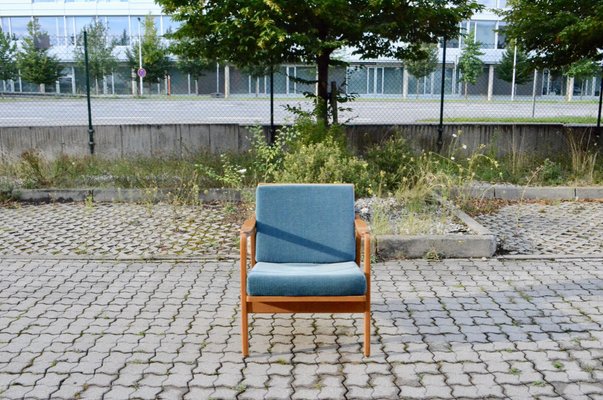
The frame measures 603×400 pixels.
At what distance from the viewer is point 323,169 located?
7949mm

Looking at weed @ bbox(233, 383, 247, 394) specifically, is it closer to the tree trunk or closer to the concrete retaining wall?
A: the tree trunk

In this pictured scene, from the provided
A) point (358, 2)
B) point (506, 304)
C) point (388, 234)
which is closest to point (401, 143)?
point (358, 2)

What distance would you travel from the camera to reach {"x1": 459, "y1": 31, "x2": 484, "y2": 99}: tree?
1273 inches

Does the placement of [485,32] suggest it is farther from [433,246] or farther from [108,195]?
[433,246]

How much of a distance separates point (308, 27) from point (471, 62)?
88.3 ft

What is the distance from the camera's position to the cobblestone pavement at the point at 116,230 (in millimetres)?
6961

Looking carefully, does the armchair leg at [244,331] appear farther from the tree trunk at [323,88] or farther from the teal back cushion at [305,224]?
the tree trunk at [323,88]

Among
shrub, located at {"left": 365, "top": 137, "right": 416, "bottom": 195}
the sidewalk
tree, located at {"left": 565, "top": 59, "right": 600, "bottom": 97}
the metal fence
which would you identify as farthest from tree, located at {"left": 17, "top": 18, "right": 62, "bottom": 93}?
the sidewalk

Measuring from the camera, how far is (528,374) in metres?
3.98

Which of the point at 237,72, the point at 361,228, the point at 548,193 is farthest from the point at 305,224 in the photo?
the point at 237,72

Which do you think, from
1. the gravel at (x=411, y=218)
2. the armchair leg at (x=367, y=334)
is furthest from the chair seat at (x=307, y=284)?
the gravel at (x=411, y=218)

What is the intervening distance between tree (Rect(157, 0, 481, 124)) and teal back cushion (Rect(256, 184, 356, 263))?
15.0ft

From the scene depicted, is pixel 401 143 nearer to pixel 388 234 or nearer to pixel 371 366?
pixel 388 234

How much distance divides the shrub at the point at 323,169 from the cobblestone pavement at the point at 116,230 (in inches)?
40.5
